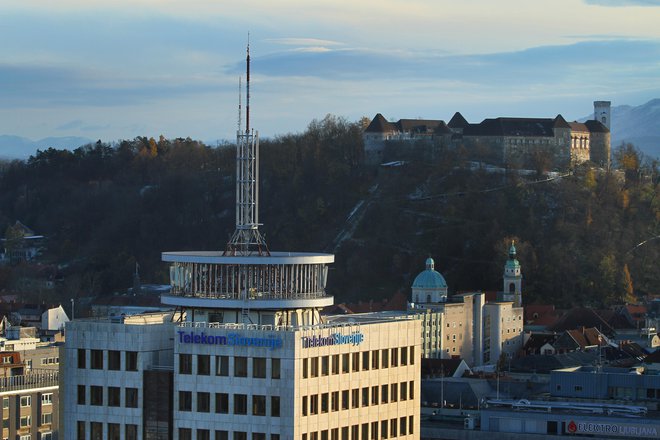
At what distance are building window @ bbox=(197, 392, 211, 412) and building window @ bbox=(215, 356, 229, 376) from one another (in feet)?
3.51

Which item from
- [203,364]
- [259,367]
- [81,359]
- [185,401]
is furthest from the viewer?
[81,359]

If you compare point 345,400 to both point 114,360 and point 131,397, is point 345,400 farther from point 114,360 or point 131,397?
point 114,360

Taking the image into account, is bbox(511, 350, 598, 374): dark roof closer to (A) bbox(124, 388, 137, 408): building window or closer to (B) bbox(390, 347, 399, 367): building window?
(B) bbox(390, 347, 399, 367): building window

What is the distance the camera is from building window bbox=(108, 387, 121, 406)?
7169 cm

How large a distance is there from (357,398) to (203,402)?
251 inches

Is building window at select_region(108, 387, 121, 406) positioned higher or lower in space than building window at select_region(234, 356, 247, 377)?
lower

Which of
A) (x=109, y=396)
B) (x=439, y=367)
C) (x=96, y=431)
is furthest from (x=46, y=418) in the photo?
(x=439, y=367)

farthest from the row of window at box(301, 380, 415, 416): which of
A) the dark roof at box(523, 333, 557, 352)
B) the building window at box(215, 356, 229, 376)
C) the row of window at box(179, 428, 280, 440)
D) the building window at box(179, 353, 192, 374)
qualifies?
the dark roof at box(523, 333, 557, 352)

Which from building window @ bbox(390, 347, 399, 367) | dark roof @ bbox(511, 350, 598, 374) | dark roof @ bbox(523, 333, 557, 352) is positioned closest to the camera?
building window @ bbox(390, 347, 399, 367)

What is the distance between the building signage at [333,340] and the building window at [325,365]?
0.59 meters

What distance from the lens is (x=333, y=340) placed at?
229ft

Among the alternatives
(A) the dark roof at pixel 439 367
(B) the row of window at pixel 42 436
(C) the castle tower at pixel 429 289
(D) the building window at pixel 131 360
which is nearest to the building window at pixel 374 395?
(D) the building window at pixel 131 360

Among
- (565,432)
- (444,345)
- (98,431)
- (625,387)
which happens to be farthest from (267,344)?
(444,345)

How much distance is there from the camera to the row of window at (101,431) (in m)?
71.7
